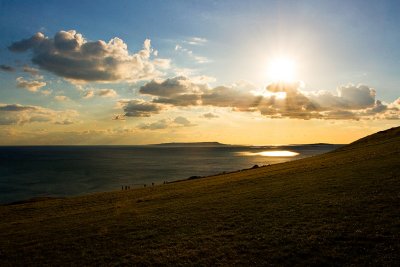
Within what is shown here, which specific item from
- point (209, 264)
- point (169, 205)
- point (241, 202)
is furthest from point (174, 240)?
point (169, 205)

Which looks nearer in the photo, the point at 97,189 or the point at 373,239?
the point at 373,239

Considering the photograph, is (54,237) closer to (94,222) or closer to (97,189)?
(94,222)

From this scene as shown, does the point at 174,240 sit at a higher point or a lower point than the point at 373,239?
lower

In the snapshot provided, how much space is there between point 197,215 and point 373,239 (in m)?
15.4

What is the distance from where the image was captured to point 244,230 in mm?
23406

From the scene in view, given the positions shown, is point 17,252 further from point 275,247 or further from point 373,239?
point 373,239

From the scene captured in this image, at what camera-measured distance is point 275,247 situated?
19.5 m

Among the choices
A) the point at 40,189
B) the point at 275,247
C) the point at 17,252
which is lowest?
the point at 40,189

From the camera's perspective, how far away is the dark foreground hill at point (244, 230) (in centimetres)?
1850

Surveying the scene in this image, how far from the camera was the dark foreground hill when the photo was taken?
1850cm

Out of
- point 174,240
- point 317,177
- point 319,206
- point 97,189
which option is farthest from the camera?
point 97,189

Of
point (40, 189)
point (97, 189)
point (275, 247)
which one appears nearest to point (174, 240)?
point (275, 247)

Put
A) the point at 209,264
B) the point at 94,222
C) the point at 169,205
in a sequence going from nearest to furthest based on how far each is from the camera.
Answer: the point at 209,264, the point at 94,222, the point at 169,205

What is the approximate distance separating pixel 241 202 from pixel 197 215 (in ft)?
18.6
